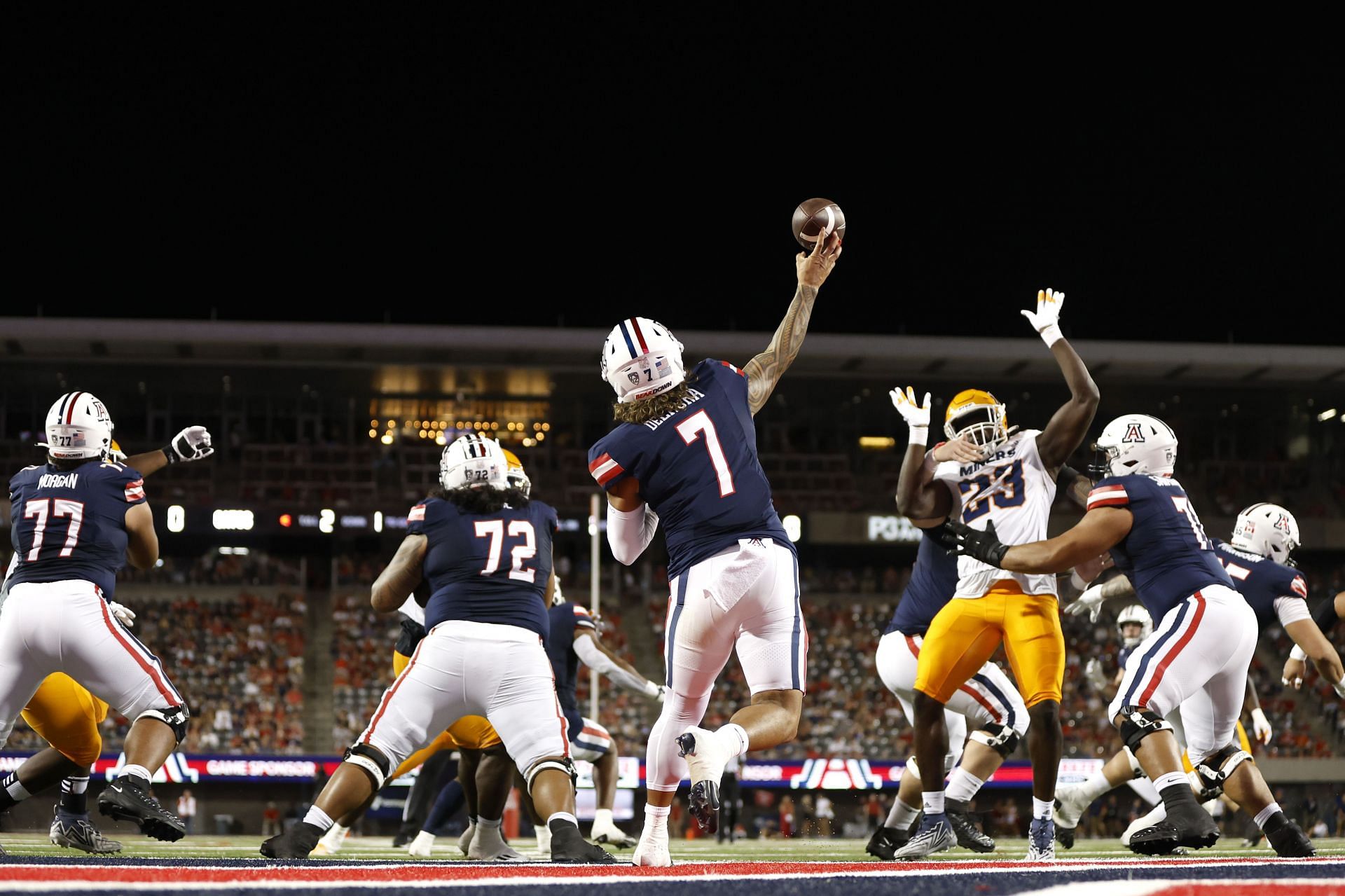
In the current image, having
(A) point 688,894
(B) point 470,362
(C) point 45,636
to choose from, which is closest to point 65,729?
(C) point 45,636

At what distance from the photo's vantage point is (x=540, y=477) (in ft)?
106

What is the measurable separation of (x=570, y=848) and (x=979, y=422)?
2.88 metres

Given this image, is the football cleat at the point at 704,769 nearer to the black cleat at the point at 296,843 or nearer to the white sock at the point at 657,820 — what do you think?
the white sock at the point at 657,820

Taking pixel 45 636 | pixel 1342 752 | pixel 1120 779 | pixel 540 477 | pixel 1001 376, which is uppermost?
pixel 1001 376

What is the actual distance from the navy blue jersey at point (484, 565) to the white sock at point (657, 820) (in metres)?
1.37

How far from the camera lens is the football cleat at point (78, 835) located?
6.87 m

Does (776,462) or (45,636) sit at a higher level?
(776,462)

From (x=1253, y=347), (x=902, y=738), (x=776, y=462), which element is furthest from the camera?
(x=776, y=462)

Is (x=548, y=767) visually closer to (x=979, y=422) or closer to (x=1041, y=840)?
(x=1041, y=840)

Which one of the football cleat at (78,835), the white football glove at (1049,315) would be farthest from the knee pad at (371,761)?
the white football glove at (1049,315)

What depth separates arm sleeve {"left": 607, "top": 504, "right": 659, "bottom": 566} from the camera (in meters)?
5.52

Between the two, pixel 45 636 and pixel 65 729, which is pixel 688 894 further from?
pixel 65 729

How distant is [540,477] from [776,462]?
5656 mm

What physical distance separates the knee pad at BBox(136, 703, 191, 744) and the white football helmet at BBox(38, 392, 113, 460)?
135 centimetres
